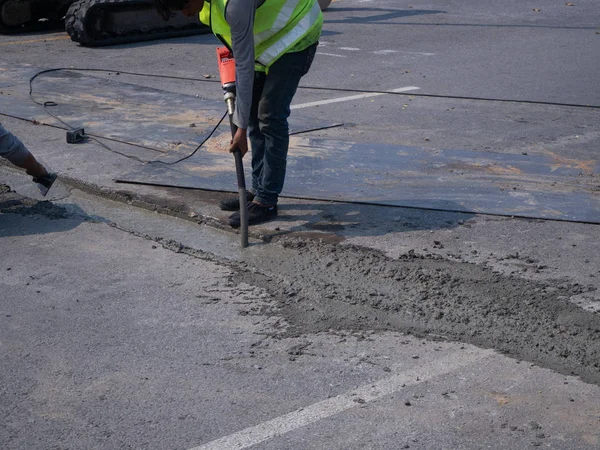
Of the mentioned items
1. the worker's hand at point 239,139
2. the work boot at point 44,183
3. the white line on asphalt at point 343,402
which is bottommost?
the white line on asphalt at point 343,402

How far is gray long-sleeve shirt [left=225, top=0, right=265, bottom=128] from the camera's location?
5.32 meters

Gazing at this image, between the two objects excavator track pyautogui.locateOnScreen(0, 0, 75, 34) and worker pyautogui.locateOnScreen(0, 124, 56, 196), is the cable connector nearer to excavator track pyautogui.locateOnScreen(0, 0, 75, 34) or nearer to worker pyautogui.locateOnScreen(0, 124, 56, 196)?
worker pyautogui.locateOnScreen(0, 124, 56, 196)

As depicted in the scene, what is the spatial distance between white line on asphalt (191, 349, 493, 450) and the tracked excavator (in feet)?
34.4

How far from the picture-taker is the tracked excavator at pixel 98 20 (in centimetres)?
1348

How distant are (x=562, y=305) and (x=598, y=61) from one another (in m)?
8.65

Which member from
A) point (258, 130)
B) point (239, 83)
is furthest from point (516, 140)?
point (239, 83)

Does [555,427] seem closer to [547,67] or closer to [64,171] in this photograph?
[64,171]

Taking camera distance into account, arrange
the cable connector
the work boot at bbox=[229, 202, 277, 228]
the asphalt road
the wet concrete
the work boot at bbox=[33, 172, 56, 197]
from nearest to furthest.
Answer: the asphalt road → the wet concrete → the work boot at bbox=[229, 202, 277, 228] → the work boot at bbox=[33, 172, 56, 197] → the cable connector

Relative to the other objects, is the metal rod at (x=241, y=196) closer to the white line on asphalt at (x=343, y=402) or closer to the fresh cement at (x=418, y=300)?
the fresh cement at (x=418, y=300)

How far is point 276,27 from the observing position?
573cm

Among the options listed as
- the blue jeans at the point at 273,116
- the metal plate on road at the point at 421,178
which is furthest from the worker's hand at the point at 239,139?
the metal plate on road at the point at 421,178

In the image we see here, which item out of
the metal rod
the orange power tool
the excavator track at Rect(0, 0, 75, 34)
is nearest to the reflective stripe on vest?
the orange power tool

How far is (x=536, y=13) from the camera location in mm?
17578

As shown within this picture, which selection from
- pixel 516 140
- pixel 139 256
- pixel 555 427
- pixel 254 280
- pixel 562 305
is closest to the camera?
pixel 555 427
